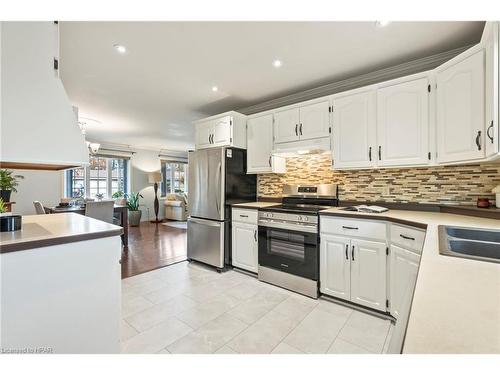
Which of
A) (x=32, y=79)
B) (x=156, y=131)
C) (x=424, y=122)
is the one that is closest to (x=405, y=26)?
(x=424, y=122)

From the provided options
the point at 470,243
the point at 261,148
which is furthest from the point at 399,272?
the point at 261,148

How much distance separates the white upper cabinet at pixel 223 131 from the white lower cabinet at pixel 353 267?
5.34ft

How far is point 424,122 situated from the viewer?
207cm

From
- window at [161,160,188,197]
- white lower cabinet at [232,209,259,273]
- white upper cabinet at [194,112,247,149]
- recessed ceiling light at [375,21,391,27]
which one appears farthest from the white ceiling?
window at [161,160,188,197]

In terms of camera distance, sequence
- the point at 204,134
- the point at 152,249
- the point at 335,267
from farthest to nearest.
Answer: the point at 152,249 → the point at 204,134 → the point at 335,267

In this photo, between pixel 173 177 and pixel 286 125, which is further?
pixel 173 177

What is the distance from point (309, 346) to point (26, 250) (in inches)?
72.1

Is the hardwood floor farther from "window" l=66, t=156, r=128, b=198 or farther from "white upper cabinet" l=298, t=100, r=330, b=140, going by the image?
"white upper cabinet" l=298, t=100, r=330, b=140

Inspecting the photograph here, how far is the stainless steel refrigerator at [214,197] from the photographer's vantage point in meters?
3.15

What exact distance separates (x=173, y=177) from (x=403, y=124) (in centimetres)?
738

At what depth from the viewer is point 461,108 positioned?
1.79 metres

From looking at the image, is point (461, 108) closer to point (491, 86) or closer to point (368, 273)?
point (491, 86)

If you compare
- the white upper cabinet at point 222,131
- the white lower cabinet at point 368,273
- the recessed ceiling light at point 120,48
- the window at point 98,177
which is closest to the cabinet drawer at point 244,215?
the white upper cabinet at point 222,131
